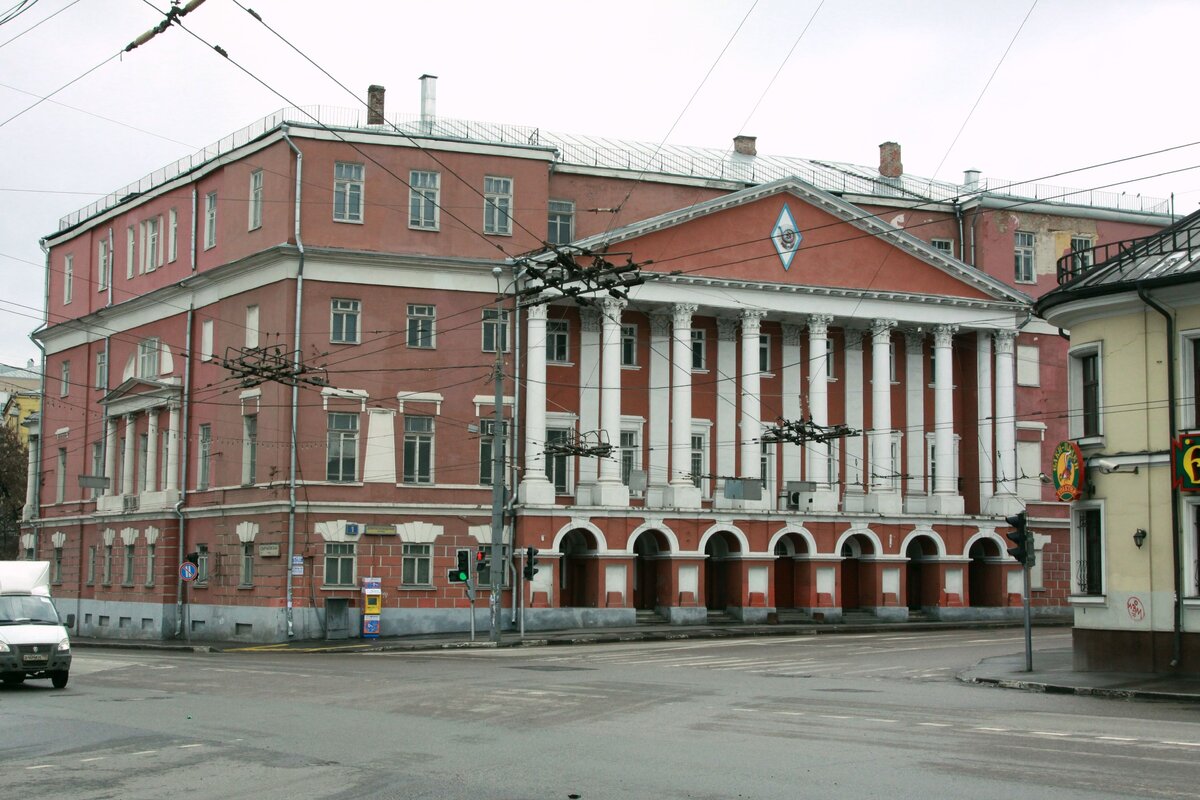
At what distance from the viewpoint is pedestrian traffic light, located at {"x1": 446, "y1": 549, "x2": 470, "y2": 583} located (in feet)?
142

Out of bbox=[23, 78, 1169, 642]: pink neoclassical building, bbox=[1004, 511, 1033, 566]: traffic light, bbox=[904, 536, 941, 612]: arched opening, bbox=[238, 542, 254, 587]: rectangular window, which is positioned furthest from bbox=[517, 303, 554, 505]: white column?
bbox=[1004, 511, 1033, 566]: traffic light

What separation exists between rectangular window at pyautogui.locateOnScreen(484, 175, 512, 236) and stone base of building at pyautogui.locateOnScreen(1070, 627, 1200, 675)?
2726 cm

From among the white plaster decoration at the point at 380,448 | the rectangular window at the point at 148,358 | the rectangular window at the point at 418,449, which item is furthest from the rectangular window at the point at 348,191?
the rectangular window at the point at 148,358

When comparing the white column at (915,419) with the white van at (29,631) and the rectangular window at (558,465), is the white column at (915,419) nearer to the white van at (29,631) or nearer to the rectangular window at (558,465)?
the rectangular window at (558,465)

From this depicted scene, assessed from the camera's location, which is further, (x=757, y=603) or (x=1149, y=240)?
(x=757, y=603)

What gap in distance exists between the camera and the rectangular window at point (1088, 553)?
2875 cm

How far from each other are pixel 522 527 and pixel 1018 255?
25.1 meters

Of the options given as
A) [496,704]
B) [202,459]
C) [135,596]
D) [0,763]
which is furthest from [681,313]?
[0,763]

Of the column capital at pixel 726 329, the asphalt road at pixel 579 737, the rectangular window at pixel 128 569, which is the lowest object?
the asphalt road at pixel 579 737

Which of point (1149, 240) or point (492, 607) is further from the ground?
point (1149, 240)

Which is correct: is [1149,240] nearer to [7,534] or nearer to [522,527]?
[522,527]

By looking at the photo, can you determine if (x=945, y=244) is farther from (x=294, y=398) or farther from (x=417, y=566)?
(x=294, y=398)

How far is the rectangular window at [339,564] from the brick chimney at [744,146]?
23423 millimetres

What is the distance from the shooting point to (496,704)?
21.5m
